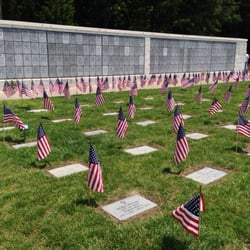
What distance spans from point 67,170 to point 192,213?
285cm

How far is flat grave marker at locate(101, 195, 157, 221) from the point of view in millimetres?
4078

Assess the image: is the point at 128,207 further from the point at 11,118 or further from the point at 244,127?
the point at 11,118

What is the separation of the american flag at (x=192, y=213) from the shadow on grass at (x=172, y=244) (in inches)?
10.2

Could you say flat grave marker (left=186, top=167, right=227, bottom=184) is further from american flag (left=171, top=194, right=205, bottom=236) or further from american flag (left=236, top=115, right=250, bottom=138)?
american flag (left=171, top=194, right=205, bottom=236)

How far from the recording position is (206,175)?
538cm

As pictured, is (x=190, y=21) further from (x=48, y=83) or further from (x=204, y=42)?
(x=48, y=83)

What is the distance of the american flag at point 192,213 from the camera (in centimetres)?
321

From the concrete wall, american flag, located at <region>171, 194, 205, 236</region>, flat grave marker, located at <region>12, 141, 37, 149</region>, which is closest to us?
american flag, located at <region>171, 194, 205, 236</region>

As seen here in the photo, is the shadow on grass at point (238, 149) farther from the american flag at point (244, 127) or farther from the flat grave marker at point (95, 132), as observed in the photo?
the flat grave marker at point (95, 132)

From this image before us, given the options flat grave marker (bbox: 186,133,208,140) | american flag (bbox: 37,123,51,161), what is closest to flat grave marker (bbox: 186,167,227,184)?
flat grave marker (bbox: 186,133,208,140)

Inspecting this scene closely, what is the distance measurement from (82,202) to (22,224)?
2.83 ft

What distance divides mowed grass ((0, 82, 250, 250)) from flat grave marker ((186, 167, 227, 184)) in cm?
14

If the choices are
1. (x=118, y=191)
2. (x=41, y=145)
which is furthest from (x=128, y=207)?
(x=41, y=145)

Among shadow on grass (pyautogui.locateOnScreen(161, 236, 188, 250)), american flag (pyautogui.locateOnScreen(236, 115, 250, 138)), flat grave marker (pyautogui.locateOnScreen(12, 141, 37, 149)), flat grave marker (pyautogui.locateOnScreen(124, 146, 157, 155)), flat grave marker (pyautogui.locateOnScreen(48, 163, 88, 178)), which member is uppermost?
american flag (pyautogui.locateOnScreen(236, 115, 250, 138))
